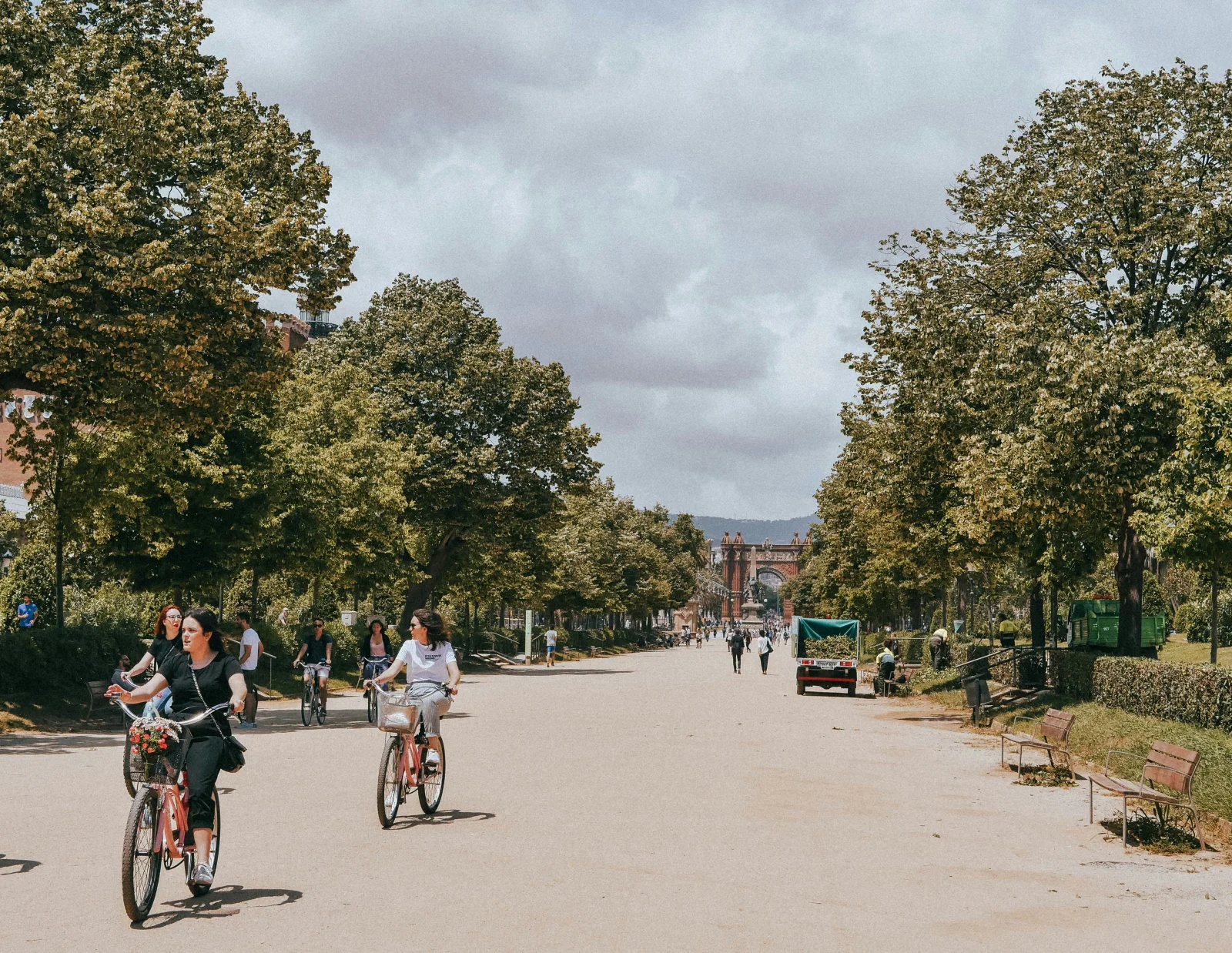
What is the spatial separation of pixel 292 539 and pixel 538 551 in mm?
19723

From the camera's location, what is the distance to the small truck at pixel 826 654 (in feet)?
131

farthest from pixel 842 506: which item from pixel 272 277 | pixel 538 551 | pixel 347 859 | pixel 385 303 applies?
pixel 347 859

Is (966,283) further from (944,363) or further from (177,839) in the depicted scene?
(177,839)

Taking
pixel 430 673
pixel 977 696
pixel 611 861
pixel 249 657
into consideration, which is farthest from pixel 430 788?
pixel 977 696

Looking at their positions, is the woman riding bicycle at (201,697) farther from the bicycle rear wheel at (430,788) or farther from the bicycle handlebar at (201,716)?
the bicycle rear wheel at (430,788)

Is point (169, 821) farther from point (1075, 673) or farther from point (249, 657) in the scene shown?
point (1075, 673)

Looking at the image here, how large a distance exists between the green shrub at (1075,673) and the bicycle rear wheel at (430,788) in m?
16.2

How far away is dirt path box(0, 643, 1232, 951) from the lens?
7.73 metres

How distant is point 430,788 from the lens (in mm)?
12188

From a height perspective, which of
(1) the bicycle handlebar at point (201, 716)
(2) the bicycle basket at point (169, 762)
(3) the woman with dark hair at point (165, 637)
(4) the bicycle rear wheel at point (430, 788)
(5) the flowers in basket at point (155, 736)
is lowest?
(4) the bicycle rear wheel at point (430, 788)

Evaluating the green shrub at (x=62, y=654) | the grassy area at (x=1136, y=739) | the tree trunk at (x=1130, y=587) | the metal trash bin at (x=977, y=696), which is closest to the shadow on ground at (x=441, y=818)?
the grassy area at (x=1136, y=739)

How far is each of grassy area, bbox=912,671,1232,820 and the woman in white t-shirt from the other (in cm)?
780

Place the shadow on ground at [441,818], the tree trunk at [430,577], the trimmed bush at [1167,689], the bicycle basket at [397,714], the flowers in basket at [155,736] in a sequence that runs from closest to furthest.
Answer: the flowers in basket at [155,736] < the bicycle basket at [397,714] < the shadow on ground at [441,818] < the trimmed bush at [1167,689] < the tree trunk at [430,577]

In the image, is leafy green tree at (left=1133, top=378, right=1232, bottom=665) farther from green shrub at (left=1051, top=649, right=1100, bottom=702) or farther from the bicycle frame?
the bicycle frame
